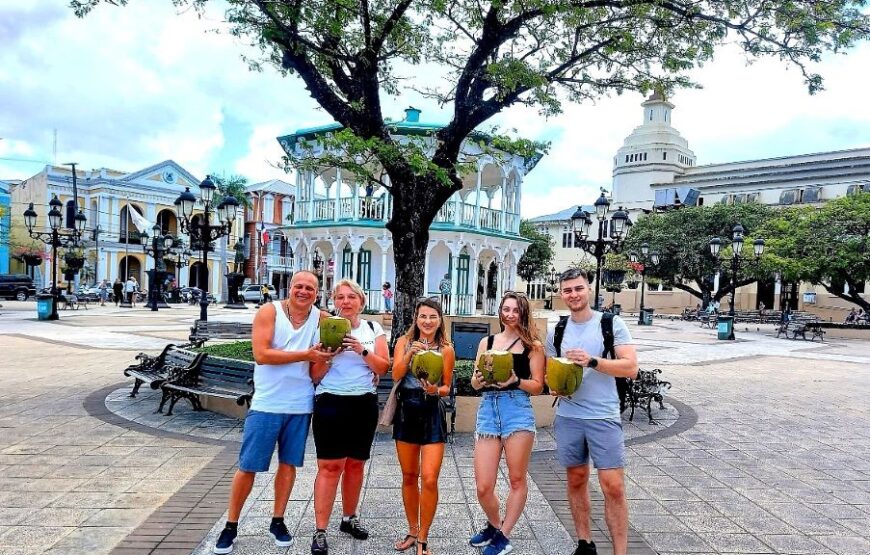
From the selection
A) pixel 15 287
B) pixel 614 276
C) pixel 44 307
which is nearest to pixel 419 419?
pixel 44 307

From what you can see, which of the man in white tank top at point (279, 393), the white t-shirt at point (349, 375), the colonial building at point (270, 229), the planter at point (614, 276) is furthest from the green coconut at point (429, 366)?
the colonial building at point (270, 229)

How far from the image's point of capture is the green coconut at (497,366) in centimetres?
367

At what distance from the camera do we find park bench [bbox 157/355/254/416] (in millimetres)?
7246

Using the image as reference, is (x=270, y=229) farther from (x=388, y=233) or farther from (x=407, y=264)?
(x=407, y=264)

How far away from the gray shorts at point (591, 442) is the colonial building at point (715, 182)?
45349mm

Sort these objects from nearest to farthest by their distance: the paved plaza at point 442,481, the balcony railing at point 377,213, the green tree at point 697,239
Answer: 1. the paved plaza at point 442,481
2. the balcony railing at point 377,213
3. the green tree at point 697,239

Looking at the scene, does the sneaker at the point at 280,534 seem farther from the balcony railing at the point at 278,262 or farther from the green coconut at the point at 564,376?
the balcony railing at the point at 278,262

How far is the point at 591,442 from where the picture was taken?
3.78 metres

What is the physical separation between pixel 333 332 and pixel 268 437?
888 millimetres

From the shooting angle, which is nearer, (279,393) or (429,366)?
(429,366)

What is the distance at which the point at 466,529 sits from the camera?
14.6ft

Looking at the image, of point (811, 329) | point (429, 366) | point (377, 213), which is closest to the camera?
point (429, 366)

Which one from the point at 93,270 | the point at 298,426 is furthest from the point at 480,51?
the point at 93,270

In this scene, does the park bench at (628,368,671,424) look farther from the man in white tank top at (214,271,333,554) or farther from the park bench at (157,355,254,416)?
the man in white tank top at (214,271,333,554)
